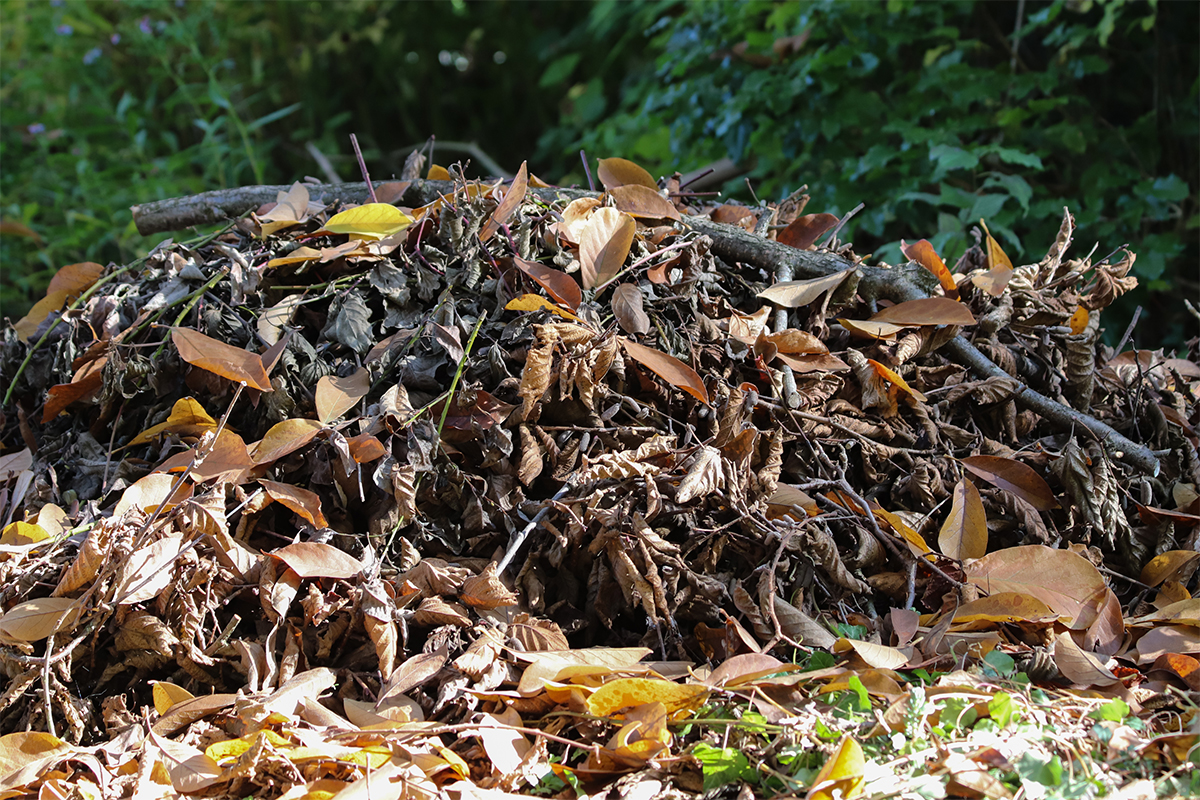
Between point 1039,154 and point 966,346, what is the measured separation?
1.75 meters

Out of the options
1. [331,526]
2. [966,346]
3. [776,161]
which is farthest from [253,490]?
[776,161]

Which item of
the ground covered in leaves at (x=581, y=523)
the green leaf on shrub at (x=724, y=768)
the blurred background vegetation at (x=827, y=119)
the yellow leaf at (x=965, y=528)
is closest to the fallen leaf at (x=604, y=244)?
the ground covered in leaves at (x=581, y=523)

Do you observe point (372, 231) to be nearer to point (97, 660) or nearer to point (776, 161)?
point (97, 660)

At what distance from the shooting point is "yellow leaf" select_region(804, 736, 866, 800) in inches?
33.1

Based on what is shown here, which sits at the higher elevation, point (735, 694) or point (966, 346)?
point (966, 346)

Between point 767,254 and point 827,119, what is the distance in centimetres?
170

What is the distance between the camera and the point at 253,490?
1.25 meters

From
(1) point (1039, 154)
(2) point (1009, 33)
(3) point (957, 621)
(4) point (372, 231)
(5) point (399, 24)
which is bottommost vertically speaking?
(3) point (957, 621)

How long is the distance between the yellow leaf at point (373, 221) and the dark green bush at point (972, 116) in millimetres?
1725

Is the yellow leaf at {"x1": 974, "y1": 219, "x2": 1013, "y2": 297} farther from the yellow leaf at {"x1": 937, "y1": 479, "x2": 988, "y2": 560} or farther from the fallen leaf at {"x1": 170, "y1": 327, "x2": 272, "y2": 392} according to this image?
the fallen leaf at {"x1": 170, "y1": 327, "x2": 272, "y2": 392}

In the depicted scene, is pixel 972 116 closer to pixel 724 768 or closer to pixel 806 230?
pixel 806 230

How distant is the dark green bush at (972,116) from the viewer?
9.20ft

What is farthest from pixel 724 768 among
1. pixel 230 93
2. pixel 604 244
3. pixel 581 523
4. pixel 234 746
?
pixel 230 93

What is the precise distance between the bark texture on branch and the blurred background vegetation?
1.08 metres
